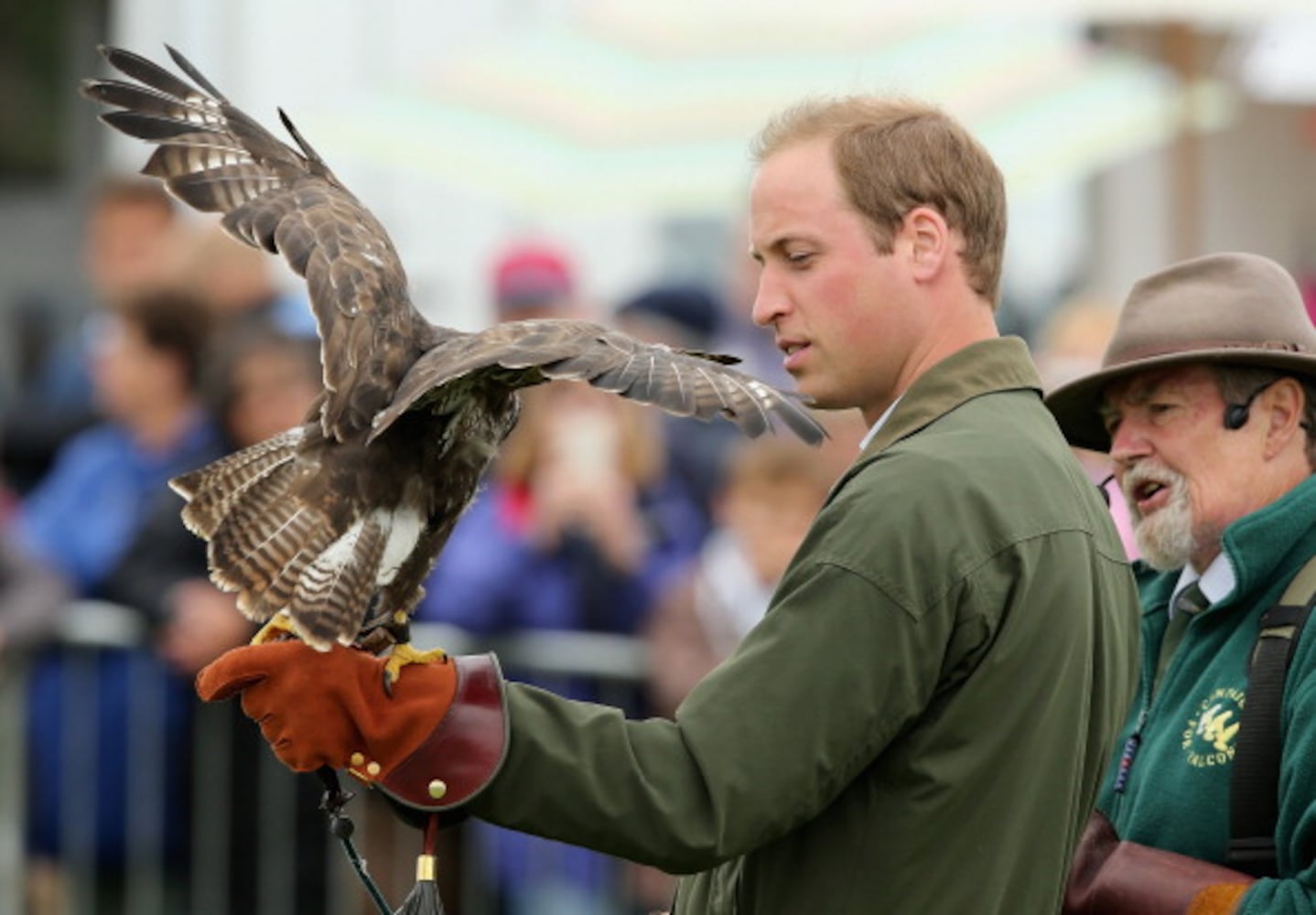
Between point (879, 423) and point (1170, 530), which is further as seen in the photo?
point (1170, 530)

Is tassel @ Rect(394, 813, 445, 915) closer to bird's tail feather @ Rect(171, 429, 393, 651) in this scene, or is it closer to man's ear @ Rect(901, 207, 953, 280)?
bird's tail feather @ Rect(171, 429, 393, 651)

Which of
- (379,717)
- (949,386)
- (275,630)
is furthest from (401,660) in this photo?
(949,386)

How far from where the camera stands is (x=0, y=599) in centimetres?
699

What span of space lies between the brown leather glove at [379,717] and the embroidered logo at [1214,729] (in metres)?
1.12

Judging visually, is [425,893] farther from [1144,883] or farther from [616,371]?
[1144,883]

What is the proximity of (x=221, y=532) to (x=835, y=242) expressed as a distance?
1023 millimetres

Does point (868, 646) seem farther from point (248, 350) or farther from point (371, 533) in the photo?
point (248, 350)

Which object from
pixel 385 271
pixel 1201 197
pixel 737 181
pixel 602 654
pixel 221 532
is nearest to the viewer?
pixel 221 532

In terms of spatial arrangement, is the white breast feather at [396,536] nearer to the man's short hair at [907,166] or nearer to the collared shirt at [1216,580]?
the man's short hair at [907,166]

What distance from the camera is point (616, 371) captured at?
10.1ft

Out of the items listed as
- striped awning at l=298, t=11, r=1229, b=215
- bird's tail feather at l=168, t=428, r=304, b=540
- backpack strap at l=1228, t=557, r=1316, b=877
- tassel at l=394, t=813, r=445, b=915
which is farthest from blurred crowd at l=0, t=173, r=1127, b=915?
tassel at l=394, t=813, r=445, b=915

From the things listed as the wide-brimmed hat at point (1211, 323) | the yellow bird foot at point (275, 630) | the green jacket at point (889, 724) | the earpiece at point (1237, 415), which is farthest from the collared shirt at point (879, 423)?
the yellow bird foot at point (275, 630)

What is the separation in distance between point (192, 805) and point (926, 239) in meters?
4.10

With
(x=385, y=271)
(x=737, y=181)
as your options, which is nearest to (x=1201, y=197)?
(x=737, y=181)
